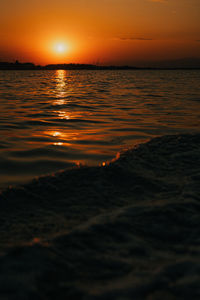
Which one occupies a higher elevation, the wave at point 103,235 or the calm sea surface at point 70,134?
the calm sea surface at point 70,134

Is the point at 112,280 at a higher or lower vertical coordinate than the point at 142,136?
lower

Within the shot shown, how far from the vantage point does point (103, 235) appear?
2.43 meters

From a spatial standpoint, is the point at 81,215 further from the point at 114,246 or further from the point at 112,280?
the point at 112,280

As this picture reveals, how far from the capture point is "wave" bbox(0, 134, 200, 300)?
182cm

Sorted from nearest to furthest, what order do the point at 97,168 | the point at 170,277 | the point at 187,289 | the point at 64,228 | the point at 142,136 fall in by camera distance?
the point at 187,289 → the point at 170,277 → the point at 64,228 → the point at 97,168 → the point at 142,136

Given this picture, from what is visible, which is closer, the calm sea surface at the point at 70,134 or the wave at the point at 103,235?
the wave at the point at 103,235

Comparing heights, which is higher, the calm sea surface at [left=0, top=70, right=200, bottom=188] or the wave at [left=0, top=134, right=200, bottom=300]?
the calm sea surface at [left=0, top=70, right=200, bottom=188]

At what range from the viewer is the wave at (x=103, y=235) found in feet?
5.98

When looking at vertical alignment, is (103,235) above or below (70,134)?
below

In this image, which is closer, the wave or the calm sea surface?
the wave

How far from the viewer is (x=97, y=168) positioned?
418cm

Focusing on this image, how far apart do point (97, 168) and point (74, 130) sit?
324cm

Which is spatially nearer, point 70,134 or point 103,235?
point 103,235

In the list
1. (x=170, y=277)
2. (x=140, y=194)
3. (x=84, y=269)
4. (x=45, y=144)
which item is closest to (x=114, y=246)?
(x=84, y=269)
